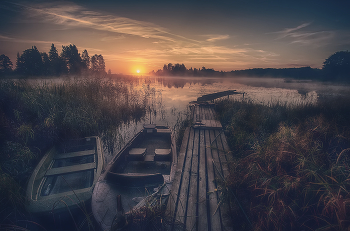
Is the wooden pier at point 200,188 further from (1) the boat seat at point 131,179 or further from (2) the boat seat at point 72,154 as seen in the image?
(2) the boat seat at point 72,154

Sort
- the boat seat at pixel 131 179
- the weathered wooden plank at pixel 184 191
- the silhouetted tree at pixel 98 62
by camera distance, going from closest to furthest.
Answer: the weathered wooden plank at pixel 184 191 < the boat seat at pixel 131 179 < the silhouetted tree at pixel 98 62

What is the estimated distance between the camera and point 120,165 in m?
4.70

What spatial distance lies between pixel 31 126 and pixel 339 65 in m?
41.9

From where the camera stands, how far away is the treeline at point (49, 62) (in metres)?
31.1

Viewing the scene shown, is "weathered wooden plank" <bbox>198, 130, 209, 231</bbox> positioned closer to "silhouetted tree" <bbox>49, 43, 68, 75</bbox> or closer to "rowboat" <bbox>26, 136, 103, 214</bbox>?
"rowboat" <bbox>26, 136, 103, 214</bbox>

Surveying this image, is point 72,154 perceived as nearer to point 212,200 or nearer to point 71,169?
point 71,169

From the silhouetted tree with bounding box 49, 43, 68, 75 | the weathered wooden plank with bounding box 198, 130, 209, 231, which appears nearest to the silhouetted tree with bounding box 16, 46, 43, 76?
the silhouetted tree with bounding box 49, 43, 68, 75

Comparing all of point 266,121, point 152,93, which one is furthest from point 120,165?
point 152,93

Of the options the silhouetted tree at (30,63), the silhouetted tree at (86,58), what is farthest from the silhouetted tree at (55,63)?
the silhouetted tree at (86,58)

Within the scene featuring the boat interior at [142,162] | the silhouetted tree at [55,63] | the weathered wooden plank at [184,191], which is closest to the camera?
the weathered wooden plank at [184,191]

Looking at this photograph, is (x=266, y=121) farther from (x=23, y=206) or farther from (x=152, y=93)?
(x=152, y=93)

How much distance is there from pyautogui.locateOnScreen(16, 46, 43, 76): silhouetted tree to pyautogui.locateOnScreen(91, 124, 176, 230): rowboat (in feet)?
132

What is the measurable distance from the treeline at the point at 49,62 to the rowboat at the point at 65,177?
27720 millimetres

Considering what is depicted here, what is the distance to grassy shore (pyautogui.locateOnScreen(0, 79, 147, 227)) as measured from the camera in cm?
317
